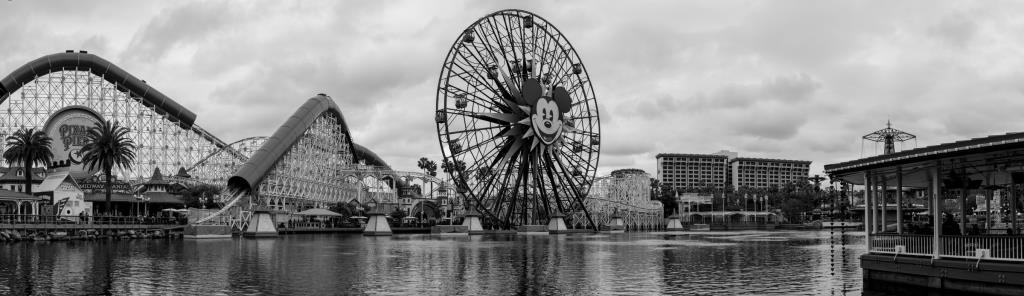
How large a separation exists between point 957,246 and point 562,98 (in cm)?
6657

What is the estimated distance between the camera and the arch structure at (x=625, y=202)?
12739cm

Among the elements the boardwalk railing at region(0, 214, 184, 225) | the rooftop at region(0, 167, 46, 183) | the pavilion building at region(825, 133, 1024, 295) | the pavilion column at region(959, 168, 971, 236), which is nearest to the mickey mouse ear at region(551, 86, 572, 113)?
the boardwalk railing at region(0, 214, 184, 225)

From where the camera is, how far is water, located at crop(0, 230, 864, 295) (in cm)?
2795

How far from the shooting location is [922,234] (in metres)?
25.8

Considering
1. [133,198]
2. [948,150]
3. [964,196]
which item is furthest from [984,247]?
[133,198]

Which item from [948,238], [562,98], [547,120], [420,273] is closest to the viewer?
[948,238]

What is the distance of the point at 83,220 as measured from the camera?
7081 cm

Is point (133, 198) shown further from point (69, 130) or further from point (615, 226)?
point (615, 226)

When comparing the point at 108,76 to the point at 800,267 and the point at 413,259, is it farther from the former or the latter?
the point at 800,267

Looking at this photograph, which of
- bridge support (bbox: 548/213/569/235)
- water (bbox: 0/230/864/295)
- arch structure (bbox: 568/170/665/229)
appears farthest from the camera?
arch structure (bbox: 568/170/665/229)

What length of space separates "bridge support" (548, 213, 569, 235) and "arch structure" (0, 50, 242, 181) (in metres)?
44.4

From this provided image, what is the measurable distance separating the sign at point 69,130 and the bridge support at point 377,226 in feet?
118

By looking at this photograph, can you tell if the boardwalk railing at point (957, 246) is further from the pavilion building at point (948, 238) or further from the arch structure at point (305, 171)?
the arch structure at point (305, 171)

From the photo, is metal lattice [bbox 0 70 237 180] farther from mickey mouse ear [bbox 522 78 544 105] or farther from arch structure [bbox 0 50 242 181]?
mickey mouse ear [bbox 522 78 544 105]
